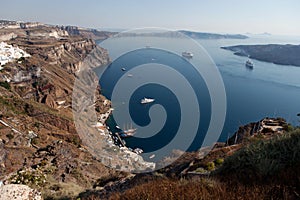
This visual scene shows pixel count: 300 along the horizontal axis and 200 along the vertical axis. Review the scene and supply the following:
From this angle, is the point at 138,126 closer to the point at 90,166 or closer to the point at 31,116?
the point at 31,116

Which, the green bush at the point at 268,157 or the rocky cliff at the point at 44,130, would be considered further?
the rocky cliff at the point at 44,130

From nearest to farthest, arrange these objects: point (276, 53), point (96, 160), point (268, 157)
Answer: point (268, 157) < point (96, 160) < point (276, 53)

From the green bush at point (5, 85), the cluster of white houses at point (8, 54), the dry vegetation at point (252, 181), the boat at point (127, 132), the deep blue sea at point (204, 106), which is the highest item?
the cluster of white houses at point (8, 54)

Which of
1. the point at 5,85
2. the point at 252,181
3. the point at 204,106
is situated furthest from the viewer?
the point at 5,85

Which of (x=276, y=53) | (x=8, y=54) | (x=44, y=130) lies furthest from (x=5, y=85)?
(x=276, y=53)

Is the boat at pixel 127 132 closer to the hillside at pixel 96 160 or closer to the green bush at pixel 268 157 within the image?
the hillside at pixel 96 160

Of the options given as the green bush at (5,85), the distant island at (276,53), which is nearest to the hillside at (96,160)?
the green bush at (5,85)

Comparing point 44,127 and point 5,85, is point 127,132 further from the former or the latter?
point 5,85

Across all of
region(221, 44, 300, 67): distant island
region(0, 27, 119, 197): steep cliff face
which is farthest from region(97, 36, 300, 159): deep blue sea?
region(221, 44, 300, 67): distant island
